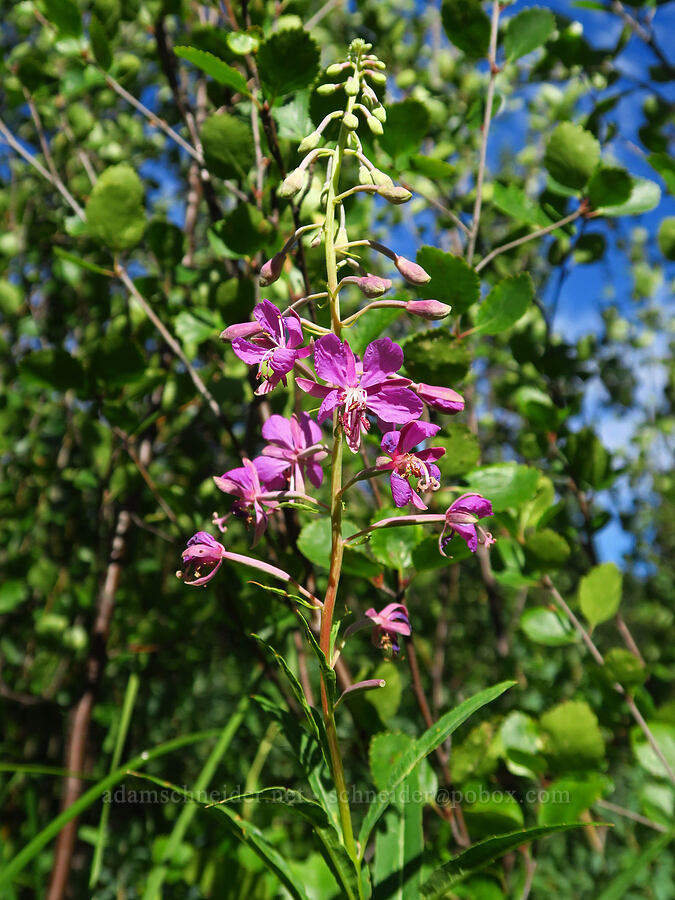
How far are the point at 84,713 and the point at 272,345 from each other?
1429 millimetres

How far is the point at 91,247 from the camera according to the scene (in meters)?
2.26

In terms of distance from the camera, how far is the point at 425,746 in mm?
946

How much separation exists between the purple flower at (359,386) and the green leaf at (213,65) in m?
0.65

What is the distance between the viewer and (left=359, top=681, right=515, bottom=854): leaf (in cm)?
91

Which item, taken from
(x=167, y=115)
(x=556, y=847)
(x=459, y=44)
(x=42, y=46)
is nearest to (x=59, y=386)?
(x=459, y=44)

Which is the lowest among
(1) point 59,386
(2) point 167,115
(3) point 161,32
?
(1) point 59,386

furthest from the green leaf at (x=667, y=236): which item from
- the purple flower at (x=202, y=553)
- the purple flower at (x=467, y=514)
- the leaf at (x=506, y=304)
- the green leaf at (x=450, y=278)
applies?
the purple flower at (x=202, y=553)

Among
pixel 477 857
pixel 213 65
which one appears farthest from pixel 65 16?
pixel 477 857

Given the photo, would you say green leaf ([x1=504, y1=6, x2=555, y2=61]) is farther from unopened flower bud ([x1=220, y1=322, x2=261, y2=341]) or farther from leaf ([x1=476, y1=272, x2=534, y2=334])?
unopened flower bud ([x1=220, y1=322, x2=261, y2=341])

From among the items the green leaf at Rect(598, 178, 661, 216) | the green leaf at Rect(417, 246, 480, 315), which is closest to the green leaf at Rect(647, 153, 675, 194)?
the green leaf at Rect(598, 178, 661, 216)

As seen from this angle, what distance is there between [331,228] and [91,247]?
5.07ft

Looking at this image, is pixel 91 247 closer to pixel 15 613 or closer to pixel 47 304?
pixel 47 304

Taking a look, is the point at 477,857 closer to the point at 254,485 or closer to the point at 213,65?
the point at 254,485

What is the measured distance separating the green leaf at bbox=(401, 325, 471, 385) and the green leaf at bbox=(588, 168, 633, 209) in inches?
20.1
